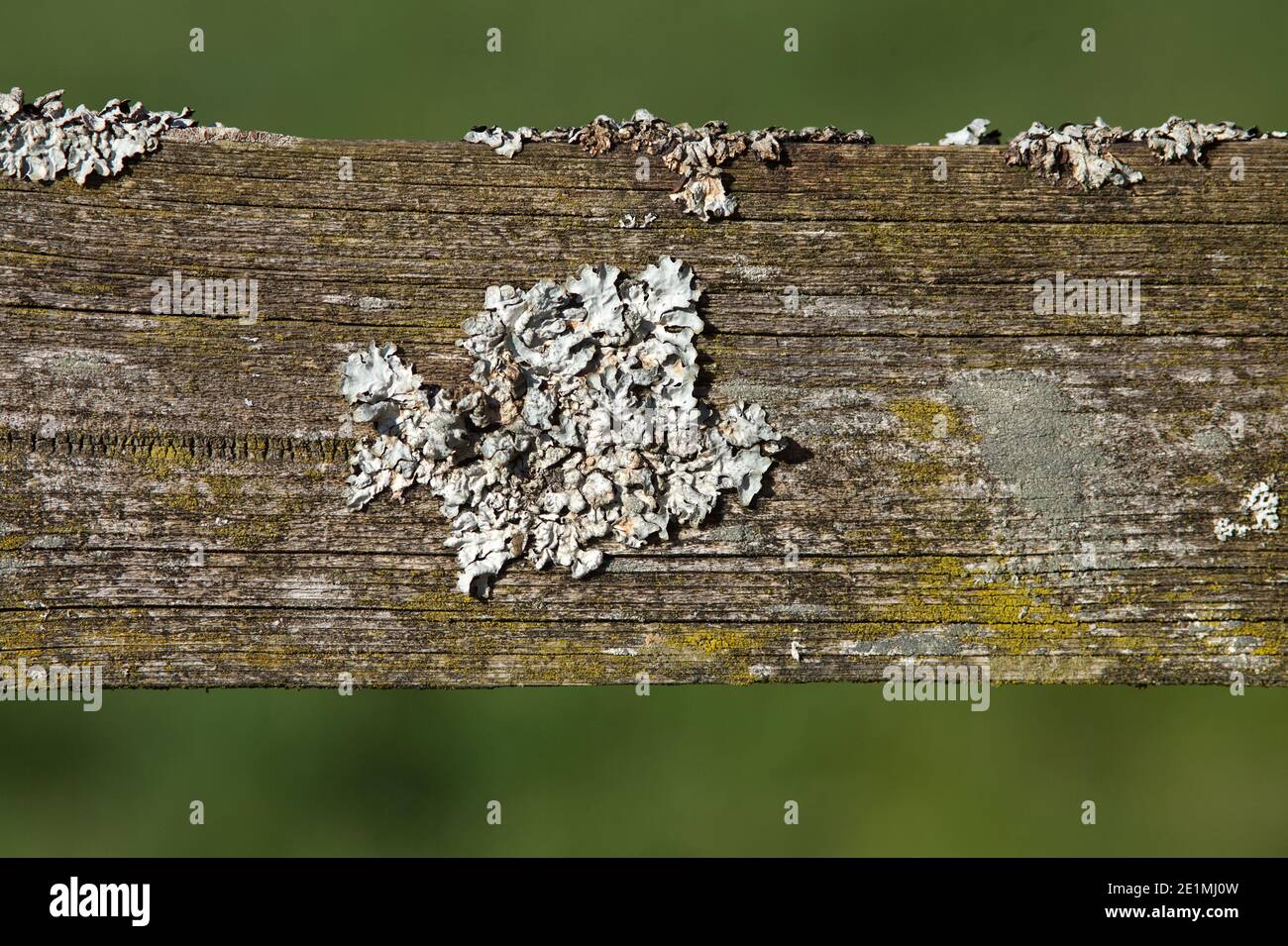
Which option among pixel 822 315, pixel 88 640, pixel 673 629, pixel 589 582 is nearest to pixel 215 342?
pixel 88 640

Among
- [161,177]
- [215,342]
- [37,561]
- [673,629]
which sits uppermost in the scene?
[161,177]

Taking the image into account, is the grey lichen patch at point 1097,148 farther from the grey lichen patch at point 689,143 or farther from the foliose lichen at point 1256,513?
the foliose lichen at point 1256,513

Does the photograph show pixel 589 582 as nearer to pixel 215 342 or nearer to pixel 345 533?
pixel 345 533

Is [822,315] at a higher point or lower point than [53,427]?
higher

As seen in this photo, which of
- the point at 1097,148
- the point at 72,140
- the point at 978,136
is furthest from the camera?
the point at 978,136

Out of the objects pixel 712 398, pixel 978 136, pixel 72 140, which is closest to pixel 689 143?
pixel 712 398

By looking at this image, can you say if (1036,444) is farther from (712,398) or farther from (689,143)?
(689,143)

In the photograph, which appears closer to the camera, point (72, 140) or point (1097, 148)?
point (72, 140)
